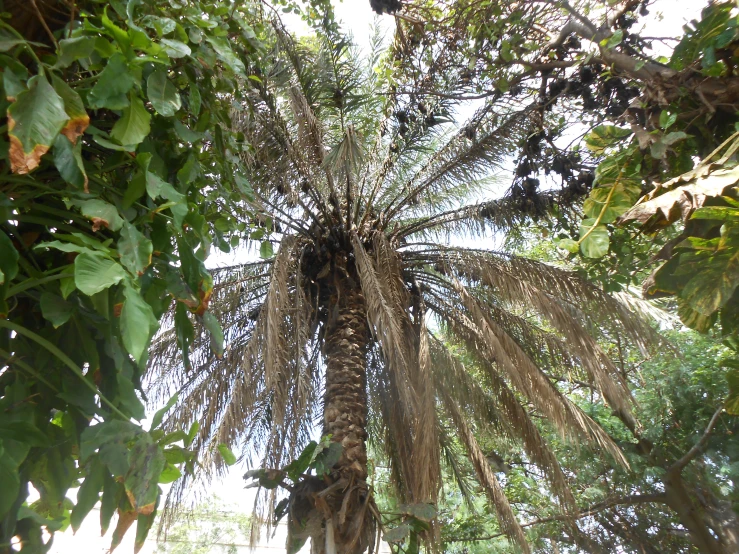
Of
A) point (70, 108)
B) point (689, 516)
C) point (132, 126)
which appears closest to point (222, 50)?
point (132, 126)

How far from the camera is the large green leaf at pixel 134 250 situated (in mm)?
1336

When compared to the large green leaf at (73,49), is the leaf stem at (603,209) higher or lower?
higher

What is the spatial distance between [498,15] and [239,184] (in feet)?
8.86

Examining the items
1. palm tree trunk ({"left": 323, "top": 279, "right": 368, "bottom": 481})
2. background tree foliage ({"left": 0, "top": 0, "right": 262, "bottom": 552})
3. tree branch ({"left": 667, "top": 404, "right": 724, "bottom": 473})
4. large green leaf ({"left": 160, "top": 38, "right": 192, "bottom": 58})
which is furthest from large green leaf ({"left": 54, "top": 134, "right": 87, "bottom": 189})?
tree branch ({"left": 667, "top": 404, "right": 724, "bottom": 473})

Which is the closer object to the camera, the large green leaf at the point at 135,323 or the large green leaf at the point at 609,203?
the large green leaf at the point at 135,323

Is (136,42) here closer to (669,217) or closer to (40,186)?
(40,186)

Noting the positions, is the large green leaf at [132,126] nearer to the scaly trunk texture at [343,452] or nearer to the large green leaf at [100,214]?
the large green leaf at [100,214]

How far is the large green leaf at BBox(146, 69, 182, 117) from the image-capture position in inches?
60.9

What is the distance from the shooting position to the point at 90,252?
4.02 feet

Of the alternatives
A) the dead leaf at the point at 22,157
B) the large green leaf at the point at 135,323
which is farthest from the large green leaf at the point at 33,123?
the large green leaf at the point at 135,323

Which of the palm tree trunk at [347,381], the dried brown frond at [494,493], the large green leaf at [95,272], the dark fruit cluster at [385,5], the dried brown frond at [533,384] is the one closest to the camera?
the large green leaf at [95,272]

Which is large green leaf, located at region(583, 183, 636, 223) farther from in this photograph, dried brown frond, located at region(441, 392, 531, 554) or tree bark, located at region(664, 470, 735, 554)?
tree bark, located at region(664, 470, 735, 554)

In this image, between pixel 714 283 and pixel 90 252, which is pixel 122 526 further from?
pixel 714 283

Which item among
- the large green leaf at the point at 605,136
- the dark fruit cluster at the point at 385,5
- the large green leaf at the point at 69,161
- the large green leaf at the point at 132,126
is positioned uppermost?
the dark fruit cluster at the point at 385,5
